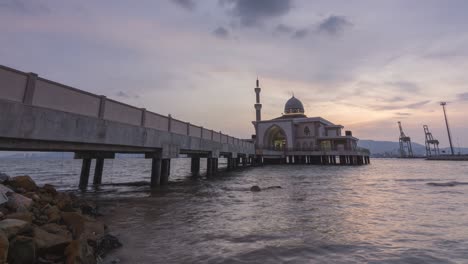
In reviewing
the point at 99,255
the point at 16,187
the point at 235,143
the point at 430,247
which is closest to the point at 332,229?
the point at 430,247

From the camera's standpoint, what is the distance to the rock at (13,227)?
4477 millimetres

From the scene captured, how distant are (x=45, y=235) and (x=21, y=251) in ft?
2.04

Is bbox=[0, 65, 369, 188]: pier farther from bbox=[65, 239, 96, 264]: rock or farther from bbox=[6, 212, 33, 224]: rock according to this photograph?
bbox=[65, 239, 96, 264]: rock

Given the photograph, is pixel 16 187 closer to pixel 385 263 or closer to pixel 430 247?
pixel 385 263

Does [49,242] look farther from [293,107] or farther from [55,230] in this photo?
[293,107]

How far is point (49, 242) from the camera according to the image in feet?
15.7

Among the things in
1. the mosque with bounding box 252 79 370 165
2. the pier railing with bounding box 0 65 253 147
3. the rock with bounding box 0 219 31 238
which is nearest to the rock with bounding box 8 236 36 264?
the rock with bounding box 0 219 31 238

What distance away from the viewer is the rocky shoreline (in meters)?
4.38

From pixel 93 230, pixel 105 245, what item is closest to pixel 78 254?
pixel 105 245

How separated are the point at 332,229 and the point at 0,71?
11151mm

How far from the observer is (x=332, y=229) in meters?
8.20

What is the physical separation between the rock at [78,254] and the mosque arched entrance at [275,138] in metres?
64.2

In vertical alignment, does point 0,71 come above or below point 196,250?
above

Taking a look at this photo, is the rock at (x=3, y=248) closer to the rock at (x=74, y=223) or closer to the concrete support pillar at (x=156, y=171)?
the rock at (x=74, y=223)
